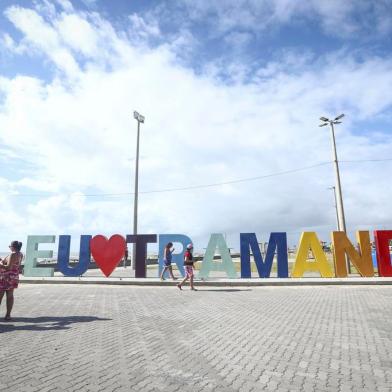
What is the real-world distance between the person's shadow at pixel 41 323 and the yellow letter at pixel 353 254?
13.4 m

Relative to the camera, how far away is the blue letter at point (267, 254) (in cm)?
1862

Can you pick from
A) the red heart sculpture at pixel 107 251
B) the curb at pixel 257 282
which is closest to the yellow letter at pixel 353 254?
the curb at pixel 257 282

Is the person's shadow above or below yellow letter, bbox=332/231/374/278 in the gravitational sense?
below

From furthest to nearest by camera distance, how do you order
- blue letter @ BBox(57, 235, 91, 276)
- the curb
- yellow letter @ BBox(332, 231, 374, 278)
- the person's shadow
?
1. blue letter @ BBox(57, 235, 91, 276)
2. yellow letter @ BBox(332, 231, 374, 278)
3. the curb
4. the person's shadow

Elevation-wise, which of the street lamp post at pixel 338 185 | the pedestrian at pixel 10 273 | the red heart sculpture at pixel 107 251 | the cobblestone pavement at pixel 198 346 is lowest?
the cobblestone pavement at pixel 198 346

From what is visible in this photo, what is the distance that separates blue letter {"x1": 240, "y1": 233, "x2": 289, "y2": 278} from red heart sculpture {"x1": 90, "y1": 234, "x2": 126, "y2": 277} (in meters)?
6.69

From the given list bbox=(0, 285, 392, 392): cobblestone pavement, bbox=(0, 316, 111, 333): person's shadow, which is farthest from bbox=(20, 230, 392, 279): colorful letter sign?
bbox=(0, 316, 111, 333): person's shadow

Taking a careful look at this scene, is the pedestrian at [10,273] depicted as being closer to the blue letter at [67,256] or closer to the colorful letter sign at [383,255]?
the blue letter at [67,256]

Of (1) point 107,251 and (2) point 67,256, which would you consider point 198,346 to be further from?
(2) point 67,256

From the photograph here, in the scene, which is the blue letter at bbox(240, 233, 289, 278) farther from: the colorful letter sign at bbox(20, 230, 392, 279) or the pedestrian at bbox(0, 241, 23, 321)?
the pedestrian at bbox(0, 241, 23, 321)

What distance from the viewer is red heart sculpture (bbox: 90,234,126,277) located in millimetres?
19766

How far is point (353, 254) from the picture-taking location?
18266mm

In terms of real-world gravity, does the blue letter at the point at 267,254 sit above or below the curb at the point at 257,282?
above

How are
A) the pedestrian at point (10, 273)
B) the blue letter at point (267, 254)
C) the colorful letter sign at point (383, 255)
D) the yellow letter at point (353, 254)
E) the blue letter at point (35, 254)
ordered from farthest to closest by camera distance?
the blue letter at point (35, 254), the blue letter at point (267, 254), the yellow letter at point (353, 254), the colorful letter sign at point (383, 255), the pedestrian at point (10, 273)
